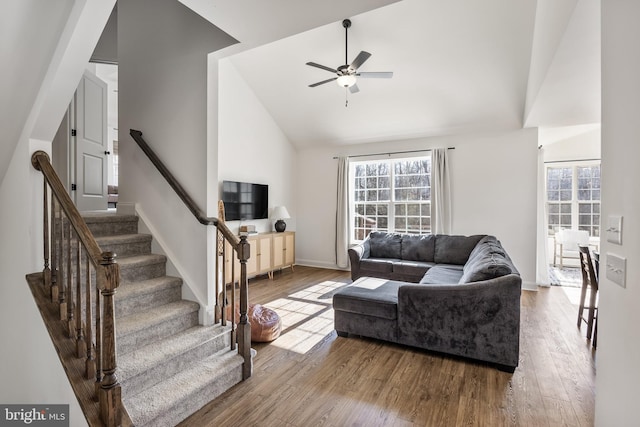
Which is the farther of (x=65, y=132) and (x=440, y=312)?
(x=65, y=132)

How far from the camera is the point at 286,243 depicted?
20.5 feet

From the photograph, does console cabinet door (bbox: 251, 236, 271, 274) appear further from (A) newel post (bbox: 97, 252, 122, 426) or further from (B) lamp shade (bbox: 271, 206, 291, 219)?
(A) newel post (bbox: 97, 252, 122, 426)

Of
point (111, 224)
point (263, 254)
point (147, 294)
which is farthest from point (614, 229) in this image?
point (263, 254)

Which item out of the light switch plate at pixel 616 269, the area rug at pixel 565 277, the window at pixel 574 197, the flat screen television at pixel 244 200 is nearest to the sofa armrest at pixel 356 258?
the flat screen television at pixel 244 200

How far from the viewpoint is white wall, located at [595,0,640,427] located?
3.69 feet

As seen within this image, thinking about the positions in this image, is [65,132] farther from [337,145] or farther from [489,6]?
[489,6]

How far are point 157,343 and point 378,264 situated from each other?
3.56 meters

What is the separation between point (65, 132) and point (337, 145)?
180 inches

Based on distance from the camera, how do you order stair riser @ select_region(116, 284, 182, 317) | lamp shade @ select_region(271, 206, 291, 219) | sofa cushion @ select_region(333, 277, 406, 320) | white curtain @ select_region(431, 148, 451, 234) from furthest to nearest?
lamp shade @ select_region(271, 206, 291, 219) < white curtain @ select_region(431, 148, 451, 234) < sofa cushion @ select_region(333, 277, 406, 320) < stair riser @ select_region(116, 284, 182, 317)

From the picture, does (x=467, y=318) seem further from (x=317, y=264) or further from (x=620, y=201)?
(x=317, y=264)

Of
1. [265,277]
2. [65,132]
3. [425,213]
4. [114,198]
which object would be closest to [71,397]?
[65,132]

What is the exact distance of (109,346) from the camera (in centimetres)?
153

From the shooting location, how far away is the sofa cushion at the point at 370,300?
9.84 ft

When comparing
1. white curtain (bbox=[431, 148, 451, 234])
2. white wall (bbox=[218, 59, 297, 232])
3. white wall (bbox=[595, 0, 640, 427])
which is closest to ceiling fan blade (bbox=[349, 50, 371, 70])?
white wall (bbox=[595, 0, 640, 427])
